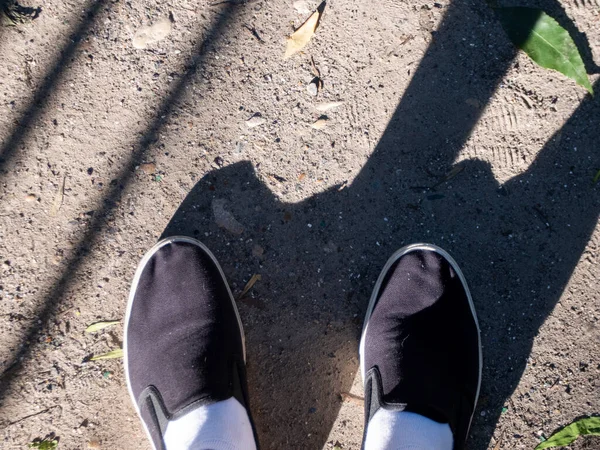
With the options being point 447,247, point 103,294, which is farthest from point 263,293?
point 447,247

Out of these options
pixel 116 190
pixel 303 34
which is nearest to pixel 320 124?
pixel 303 34

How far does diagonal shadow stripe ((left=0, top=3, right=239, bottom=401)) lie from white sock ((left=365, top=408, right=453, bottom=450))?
1.21m

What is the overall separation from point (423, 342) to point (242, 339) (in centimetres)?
67

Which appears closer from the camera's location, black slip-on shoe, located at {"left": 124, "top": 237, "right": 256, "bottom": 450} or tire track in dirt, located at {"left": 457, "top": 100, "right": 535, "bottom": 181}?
black slip-on shoe, located at {"left": 124, "top": 237, "right": 256, "bottom": 450}

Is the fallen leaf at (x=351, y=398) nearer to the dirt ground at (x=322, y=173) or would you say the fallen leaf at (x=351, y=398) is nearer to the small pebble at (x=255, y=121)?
the dirt ground at (x=322, y=173)

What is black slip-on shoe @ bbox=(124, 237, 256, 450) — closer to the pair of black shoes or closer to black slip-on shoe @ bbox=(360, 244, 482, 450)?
the pair of black shoes

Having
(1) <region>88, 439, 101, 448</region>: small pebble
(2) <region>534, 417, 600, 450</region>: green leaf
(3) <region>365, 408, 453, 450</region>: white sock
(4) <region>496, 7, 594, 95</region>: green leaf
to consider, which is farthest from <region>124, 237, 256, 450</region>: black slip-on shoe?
(4) <region>496, 7, 594, 95</region>: green leaf

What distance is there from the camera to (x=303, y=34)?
70.2 inches

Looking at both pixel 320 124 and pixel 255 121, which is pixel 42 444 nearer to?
pixel 255 121

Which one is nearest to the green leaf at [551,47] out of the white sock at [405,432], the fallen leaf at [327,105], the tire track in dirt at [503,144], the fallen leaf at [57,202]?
the tire track in dirt at [503,144]

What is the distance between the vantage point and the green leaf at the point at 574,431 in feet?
5.84

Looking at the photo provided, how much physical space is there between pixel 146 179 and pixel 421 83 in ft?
3.54

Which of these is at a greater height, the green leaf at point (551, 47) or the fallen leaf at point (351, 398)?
the green leaf at point (551, 47)

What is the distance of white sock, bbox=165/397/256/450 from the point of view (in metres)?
1.61
